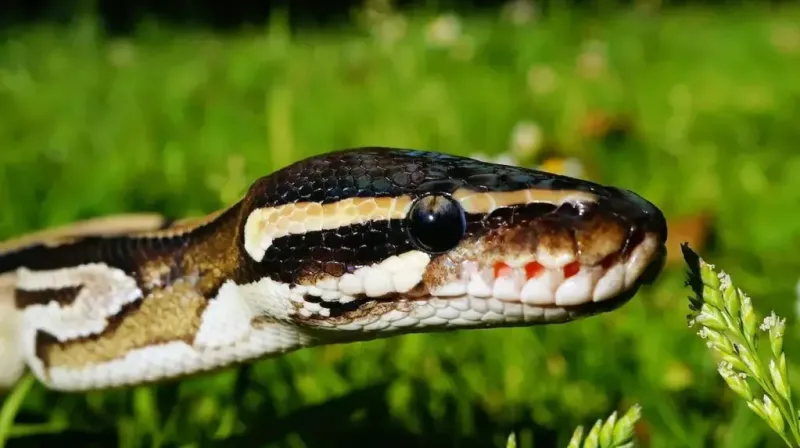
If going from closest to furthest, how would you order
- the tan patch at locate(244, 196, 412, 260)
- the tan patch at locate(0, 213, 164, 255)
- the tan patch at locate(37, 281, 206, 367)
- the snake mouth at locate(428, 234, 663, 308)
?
the snake mouth at locate(428, 234, 663, 308) < the tan patch at locate(244, 196, 412, 260) < the tan patch at locate(37, 281, 206, 367) < the tan patch at locate(0, 213, 164, 255)

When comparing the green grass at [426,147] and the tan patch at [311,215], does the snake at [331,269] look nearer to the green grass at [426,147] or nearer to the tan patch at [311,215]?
the tan patch at [311,215]

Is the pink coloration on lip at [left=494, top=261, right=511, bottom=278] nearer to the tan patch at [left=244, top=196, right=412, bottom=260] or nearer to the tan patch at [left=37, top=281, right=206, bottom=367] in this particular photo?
the tan patch at [left=244, top=196, right=412, bottom=260]

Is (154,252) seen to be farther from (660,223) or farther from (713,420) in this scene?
(713,420)

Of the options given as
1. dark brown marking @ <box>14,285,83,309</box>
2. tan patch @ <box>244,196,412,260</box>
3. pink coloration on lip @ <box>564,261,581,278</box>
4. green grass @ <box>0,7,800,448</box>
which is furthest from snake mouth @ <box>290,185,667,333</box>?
dark brown marking @ <box>14,285,83,309</box>

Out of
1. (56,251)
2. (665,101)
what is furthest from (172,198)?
(665,101)

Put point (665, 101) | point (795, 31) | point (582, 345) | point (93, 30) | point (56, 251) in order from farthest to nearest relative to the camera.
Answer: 1. point (795, 31)
2. point (93, 30)
3. point (665, 101)
4. point (582, 345)
5. point (56, 251)

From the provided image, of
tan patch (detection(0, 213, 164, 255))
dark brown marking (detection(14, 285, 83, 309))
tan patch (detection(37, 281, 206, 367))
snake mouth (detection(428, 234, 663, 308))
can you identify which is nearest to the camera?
snake mouth (detection(428, 234, 663, 308))

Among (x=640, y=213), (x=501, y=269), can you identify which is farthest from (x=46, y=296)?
(x=640, y=213)
